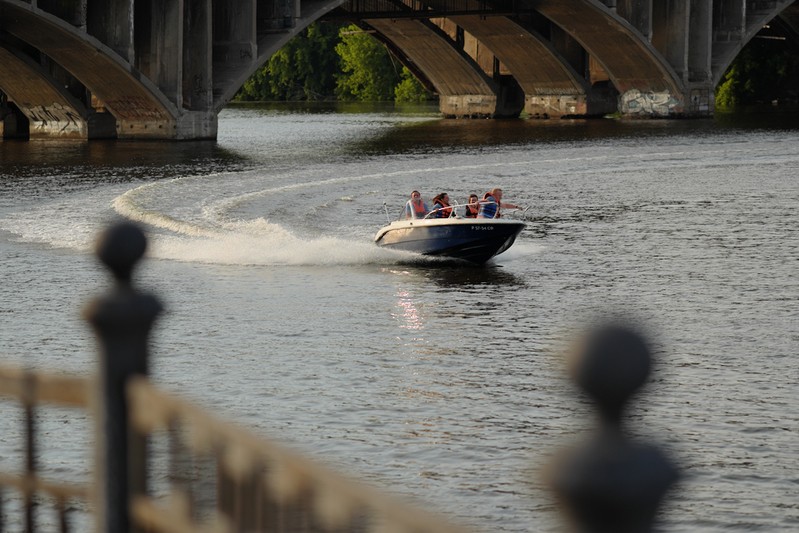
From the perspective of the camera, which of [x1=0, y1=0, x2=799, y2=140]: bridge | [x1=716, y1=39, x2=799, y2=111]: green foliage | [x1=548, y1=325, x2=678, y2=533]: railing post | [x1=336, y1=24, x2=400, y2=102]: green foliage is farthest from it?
[x1=336, y1=24, x2=400, y2=102]: green foliage

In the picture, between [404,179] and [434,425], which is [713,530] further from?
[404,179]

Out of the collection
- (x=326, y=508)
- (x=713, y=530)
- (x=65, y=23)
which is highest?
(x=65, y=23)

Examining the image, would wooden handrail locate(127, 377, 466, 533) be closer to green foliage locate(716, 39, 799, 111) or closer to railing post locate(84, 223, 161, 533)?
Answer: railing post locate(84, 223, 161, 533)

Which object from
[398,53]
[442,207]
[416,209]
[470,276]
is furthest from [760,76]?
[470,276]

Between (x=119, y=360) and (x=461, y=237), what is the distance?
28.4 m

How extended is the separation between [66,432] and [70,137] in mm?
61768

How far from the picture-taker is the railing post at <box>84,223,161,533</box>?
14.0ft

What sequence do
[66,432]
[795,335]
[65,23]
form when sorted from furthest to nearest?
1. [65,23]
2. [795,335]
3. [66,432]

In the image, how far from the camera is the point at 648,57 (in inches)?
3632

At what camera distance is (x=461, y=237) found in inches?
1284

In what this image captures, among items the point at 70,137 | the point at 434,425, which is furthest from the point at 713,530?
the point at 70,137

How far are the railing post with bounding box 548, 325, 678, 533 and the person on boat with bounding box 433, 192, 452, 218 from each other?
100 ft

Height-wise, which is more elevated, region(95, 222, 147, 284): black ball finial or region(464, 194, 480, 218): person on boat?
region(95, 222, 147, 284): black ball finial

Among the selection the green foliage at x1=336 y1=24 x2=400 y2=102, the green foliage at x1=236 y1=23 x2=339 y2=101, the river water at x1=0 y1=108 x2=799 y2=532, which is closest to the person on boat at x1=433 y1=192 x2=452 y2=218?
the river water at x1=0 y1=108 x2=799 y2=532
